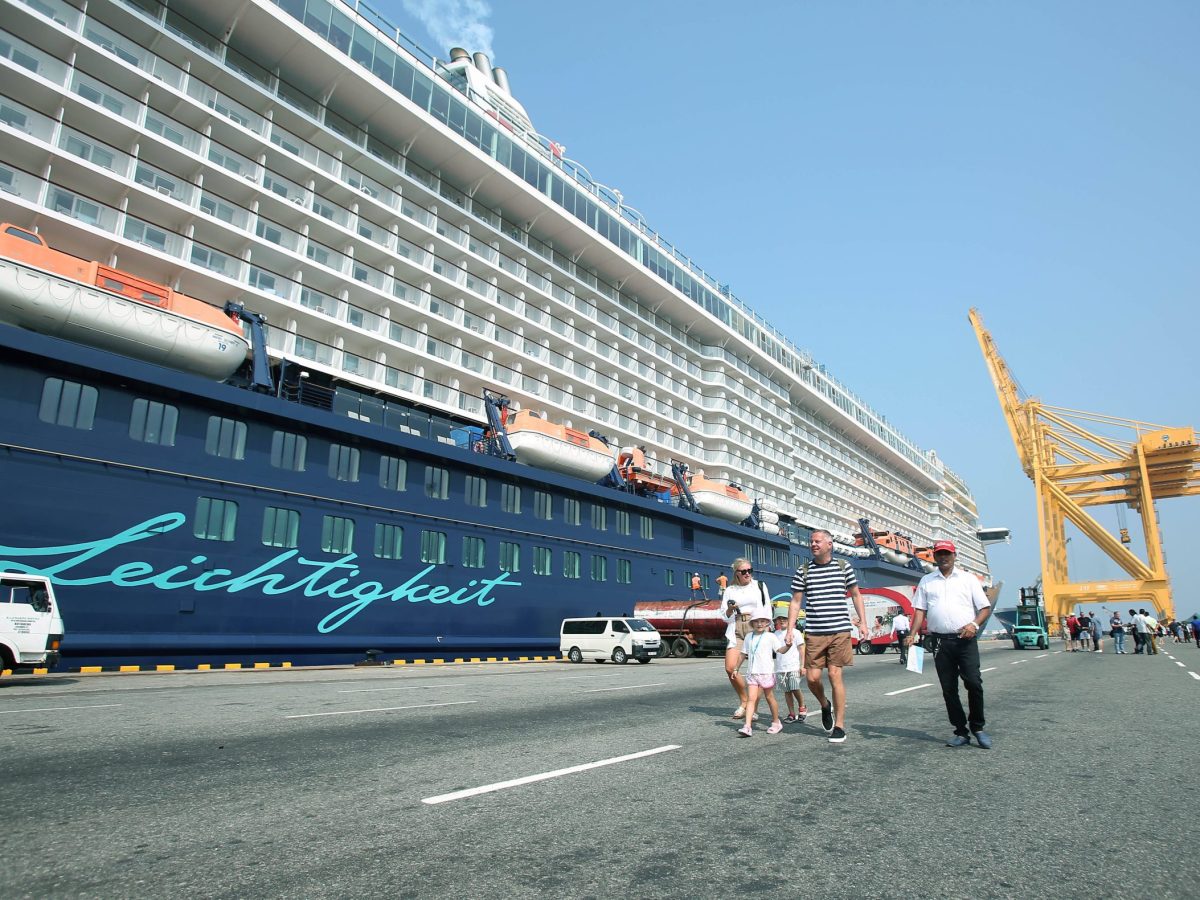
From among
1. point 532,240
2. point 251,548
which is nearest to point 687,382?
point 532,240

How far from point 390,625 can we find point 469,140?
20.0m

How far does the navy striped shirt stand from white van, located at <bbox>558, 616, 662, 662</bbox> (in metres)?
16.5

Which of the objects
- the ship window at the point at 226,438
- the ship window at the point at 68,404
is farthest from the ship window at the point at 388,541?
the ship window at the point at 68,404

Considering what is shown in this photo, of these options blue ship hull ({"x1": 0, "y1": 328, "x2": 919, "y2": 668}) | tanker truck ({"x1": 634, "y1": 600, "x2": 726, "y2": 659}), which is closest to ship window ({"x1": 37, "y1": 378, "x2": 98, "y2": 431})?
blue ship hull ({"x1": 0, "y1": 328, "x2": 919, "y2": 668})

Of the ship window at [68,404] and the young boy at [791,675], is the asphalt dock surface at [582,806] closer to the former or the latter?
the young boy at [791,675]

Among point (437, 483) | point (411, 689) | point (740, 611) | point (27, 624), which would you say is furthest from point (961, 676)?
point (437, 483)

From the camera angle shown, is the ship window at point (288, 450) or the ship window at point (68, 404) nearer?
the ship window at point (68, 404)

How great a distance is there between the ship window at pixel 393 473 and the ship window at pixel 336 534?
69.1 inches

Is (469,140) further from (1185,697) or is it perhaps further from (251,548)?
(1185,697)

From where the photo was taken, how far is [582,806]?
3906 mm

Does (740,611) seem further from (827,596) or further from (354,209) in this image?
(354,209)

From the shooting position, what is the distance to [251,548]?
17.4m

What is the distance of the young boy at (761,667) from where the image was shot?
676 centimetres

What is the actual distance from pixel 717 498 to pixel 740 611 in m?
29.5
